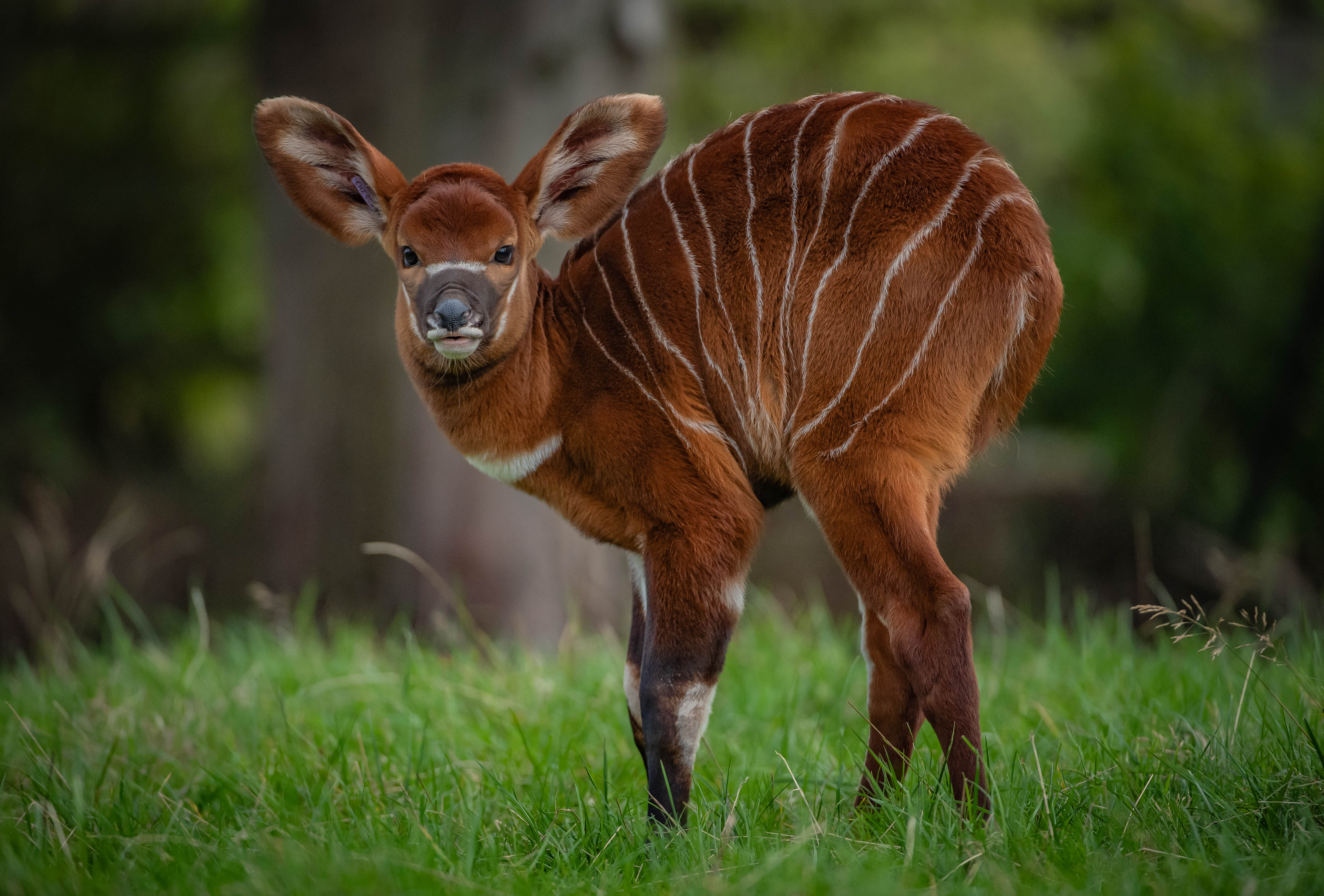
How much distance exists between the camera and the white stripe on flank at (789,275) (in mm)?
3359

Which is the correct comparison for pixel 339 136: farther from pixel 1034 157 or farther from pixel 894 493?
pixel 1034 157

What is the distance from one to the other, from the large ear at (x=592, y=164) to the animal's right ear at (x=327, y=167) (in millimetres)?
446

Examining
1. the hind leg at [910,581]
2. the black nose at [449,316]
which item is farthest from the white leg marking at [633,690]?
the black nose at [449,316]

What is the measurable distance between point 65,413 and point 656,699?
10122 mm

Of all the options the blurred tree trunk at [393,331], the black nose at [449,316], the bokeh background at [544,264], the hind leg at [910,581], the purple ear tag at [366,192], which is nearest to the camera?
the hind leg at [910,581]

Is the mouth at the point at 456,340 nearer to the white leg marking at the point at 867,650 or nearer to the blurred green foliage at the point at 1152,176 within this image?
the white leg marking at the point at 867,650

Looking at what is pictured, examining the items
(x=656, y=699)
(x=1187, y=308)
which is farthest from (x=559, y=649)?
(x=1187, y=308)

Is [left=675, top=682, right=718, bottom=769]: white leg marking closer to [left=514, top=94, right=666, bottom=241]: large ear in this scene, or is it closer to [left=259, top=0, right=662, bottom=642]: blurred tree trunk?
[left=514, top=94, right=666, bottom=241]: large ear

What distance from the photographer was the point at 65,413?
37.9 feet

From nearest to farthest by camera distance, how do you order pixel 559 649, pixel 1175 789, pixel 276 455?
1. pixel 1175 789
2. pixel 559 649
3. pixel 276 455

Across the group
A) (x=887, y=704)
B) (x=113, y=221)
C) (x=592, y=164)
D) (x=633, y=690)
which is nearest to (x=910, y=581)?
(x=887, y=704)

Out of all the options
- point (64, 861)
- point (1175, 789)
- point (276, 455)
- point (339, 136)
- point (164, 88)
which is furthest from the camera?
point (164, 88)

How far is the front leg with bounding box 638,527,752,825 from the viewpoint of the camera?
10.7ft

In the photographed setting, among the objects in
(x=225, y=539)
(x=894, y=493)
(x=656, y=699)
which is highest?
(x=894, y=493)
